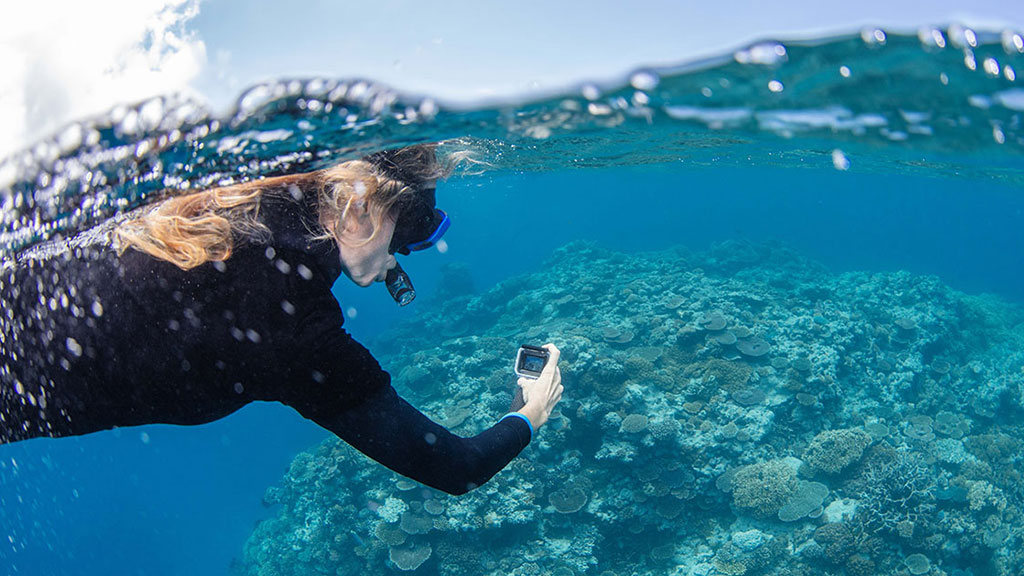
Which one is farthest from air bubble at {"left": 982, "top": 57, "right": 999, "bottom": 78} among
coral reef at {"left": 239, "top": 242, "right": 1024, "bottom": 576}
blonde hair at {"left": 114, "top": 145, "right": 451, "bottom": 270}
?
coral reef at {"left": 239, "top": 242, "right": 1024, "bottom": 576}

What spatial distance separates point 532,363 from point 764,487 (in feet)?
24.2

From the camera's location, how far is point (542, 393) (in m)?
3.21

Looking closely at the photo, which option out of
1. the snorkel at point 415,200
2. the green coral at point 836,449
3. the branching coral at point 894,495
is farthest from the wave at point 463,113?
the branching coral at point 894,495

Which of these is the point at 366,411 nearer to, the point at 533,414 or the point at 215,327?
the point at 215,327

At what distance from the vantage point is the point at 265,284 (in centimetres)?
186

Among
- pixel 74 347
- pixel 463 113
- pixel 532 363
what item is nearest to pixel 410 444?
pixel 74 347

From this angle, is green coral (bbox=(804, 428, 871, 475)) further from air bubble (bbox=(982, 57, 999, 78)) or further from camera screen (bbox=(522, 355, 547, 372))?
camera screen (bbox=(522, 355, 547, 372))

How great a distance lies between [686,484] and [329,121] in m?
8.14

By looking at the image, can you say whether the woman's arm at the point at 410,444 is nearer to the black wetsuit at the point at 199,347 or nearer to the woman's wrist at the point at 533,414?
the black wetsuit at the point at 199,347

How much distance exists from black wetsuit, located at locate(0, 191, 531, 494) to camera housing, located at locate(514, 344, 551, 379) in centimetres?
130

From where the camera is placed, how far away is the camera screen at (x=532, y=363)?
11.4ft

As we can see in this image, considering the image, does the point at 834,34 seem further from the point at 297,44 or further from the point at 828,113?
the point at 297,44

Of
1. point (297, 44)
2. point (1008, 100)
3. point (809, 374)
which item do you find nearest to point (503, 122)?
point (297, 44)

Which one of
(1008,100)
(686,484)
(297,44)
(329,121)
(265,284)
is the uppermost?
(297,44)
